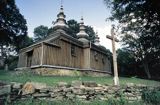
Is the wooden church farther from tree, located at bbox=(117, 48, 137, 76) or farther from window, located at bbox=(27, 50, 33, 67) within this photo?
tree, located at bbox=(117, 48, 137, 76)

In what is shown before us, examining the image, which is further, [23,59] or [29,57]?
[23,59]

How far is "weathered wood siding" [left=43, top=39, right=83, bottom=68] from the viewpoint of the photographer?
22.6 meters

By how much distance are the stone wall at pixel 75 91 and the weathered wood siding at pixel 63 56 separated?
13489 mm

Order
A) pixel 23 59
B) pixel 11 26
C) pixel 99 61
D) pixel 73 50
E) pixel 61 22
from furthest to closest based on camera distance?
pixel 11 26
pixel 61 22
pixel 99 61
pixel 23 59
pixel 73 50

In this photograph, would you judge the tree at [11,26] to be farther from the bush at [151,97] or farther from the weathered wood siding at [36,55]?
the bush at [151,97]

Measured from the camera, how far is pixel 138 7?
47.2 ft

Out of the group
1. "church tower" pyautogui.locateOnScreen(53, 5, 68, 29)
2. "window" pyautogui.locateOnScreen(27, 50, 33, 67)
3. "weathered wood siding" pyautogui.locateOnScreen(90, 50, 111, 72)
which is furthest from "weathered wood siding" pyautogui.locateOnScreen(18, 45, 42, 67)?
"weathered wood siding" pyautogui.locateOnScreen(90, 50, 111, 72)

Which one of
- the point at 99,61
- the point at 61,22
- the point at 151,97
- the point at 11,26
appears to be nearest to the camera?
the point at 151,97

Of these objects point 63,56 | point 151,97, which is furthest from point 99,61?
point 151,97

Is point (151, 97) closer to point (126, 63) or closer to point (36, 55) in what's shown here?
point (36, 55)

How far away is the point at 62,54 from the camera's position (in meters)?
24.3

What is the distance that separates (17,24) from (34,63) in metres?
17.2

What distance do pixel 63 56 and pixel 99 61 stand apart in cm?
772

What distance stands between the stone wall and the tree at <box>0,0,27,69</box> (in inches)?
1131
